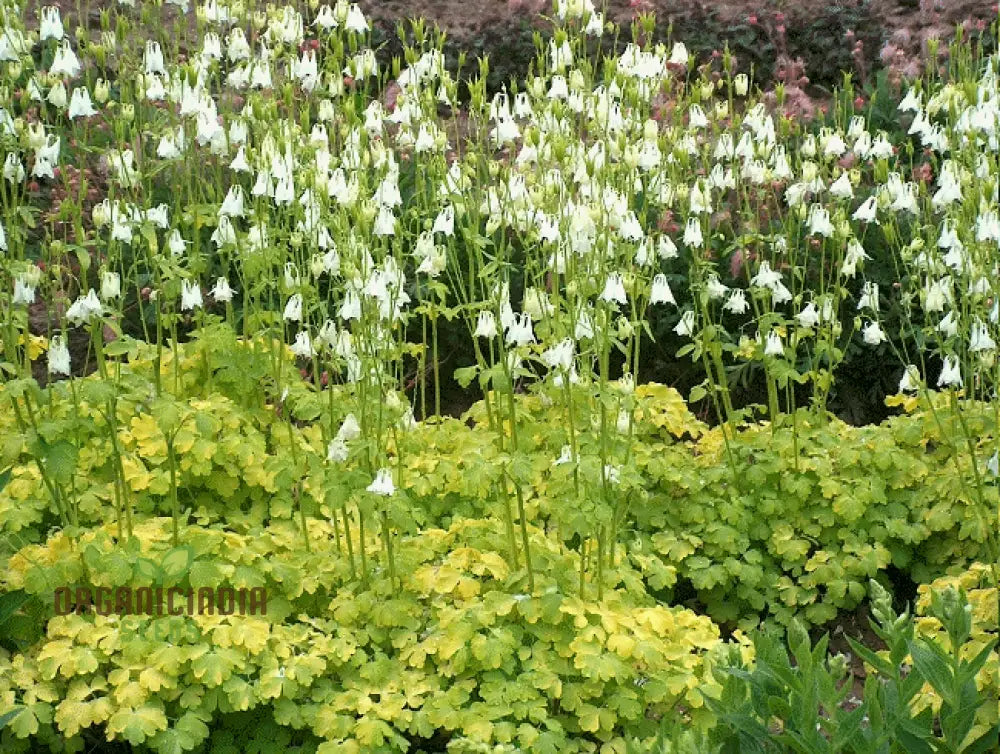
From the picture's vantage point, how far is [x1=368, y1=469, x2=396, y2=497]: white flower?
3.93m

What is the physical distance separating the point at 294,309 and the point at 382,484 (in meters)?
0.72

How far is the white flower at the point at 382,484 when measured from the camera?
393 centimetres

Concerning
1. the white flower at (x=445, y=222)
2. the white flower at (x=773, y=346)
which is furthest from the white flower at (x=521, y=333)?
the white flower at (x=773, y=346)

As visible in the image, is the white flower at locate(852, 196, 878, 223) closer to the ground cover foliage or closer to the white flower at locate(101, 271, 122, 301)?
the ground cover foliage

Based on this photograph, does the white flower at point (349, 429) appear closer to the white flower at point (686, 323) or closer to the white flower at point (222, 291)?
the white flower at point (222, 291)

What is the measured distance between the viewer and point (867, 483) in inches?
198

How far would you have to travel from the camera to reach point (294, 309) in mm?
4316

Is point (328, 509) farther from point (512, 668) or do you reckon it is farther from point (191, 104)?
point (191, 104)

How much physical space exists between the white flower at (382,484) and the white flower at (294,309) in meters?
0.62

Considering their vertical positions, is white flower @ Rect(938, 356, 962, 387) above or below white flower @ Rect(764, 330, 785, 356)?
below

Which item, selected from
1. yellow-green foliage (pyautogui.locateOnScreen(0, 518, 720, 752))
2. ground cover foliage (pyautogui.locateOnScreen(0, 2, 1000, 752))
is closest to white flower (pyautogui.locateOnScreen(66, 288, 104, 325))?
ground cover foliage (pyautogui.locateOnScreen(0, 2, 1000, 752))

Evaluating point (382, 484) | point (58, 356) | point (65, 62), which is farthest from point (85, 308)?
point (382, 484)

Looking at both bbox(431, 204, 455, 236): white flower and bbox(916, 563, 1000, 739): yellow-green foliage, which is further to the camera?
bbox(431, 204, 455, 236): white flower

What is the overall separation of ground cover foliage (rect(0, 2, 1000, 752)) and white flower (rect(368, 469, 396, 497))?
2cm
